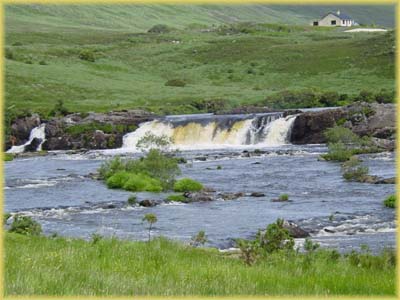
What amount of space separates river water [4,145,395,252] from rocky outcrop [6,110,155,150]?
13.5 meters

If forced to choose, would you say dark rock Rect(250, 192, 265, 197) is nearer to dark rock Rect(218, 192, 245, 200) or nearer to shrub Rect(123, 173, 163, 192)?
dark rock Rect(218, 192, 245, 200)

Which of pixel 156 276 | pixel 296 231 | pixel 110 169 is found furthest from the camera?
pixel 110 169

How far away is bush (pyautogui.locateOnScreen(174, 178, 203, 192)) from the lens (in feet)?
128

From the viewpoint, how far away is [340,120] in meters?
64.9

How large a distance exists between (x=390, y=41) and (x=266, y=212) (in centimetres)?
9173

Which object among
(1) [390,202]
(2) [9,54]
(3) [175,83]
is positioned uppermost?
(2) [9,54]

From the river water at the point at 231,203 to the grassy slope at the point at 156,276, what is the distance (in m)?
6.98

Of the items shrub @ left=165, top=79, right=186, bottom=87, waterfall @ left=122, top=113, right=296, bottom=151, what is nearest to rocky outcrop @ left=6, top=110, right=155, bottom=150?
waterfall @ left=122, top=113, right=296, bottom=151

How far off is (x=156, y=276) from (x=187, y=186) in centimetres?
2931

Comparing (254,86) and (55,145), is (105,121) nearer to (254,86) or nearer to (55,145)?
(55,145)

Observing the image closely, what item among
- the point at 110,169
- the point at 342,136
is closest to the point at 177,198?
the point at 110,169

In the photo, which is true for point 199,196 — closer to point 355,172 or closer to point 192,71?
point 355,172

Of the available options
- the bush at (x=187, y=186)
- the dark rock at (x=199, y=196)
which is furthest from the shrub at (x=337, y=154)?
the dark rock at (x=199, y=196)

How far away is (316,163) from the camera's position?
161 feet
